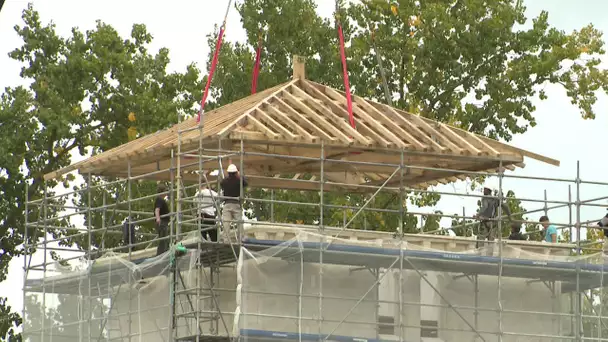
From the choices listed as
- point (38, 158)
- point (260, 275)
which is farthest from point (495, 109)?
point (260, 275)

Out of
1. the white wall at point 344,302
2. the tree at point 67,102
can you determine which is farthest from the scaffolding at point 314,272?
the tree at point 67,102

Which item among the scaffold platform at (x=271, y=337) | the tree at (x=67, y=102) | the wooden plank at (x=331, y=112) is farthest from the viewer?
the tree at (x=67, y=102)

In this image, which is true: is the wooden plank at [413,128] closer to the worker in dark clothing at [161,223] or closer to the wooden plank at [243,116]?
the wooden plank at [243,116]

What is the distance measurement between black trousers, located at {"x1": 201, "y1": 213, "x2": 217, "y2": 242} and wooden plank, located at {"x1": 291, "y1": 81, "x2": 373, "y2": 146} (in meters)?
3.37

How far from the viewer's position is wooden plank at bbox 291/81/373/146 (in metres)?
35.1

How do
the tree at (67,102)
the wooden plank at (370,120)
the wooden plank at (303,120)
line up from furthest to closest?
the tree at (67,102) → the wooden plank at (370,120) → the wooden plank at (303,120)

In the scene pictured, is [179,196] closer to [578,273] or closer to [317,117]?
[317,117]

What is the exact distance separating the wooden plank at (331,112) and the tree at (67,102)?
17426 mm

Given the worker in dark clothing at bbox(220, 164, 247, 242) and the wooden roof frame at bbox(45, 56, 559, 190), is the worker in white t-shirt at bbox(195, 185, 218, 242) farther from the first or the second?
the wooden roof frame at bbox(45, 56, 559, 190)

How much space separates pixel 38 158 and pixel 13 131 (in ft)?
4.43

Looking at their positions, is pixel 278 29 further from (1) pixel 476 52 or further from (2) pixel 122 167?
(2) pixel 122 167

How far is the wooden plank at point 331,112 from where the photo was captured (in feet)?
115

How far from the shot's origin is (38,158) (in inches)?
2199

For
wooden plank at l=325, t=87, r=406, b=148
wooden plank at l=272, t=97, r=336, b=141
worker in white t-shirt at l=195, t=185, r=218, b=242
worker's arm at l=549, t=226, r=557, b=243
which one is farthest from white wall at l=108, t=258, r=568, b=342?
wooden plank at l=325, t=87, r=406, b=148
